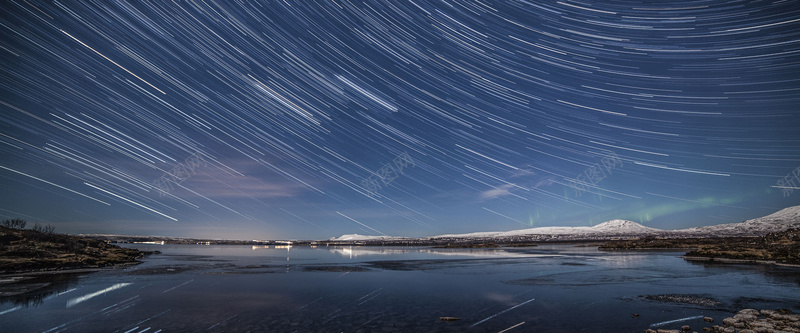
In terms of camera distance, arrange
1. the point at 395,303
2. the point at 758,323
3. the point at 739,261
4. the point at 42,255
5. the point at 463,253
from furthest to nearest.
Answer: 1. the point at 463,253
2. the point at 739,261
3. the point at 42,255
4. the point at 395,303
5. the point at 758,323

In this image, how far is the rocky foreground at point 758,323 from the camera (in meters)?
13.9

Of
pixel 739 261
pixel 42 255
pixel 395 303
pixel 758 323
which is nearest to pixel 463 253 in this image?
pixel 739 261

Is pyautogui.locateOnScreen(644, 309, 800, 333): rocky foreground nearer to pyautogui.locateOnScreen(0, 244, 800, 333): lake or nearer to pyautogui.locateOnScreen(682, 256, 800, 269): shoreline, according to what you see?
pyautogui.locateOnScreen(0, 244, 800, 333): lake

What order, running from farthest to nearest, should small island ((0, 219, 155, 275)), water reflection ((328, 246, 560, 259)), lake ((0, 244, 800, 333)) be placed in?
1. water reflection ((328, 246, 560, 259))
2. small island ((0, 219, 155, 275))
3. lake ((0, 244, 800, 333))

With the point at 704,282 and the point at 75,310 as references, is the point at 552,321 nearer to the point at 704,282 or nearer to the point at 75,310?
the point at 704,282

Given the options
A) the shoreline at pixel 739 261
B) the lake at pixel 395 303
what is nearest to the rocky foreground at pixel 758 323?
the lake at pixel 395 303

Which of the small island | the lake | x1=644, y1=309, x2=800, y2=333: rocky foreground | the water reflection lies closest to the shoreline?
the lake

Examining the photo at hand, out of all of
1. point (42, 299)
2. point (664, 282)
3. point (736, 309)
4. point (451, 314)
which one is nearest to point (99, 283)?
point (42, 299)

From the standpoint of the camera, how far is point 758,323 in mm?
14750

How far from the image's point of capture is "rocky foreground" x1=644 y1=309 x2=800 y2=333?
13923 mm

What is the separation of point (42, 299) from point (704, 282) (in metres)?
45.8

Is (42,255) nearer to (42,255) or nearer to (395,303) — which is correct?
(42,255)

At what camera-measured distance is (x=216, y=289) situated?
27.5 meters

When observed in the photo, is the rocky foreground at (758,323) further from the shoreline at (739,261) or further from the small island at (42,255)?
the small island at (42,255)
